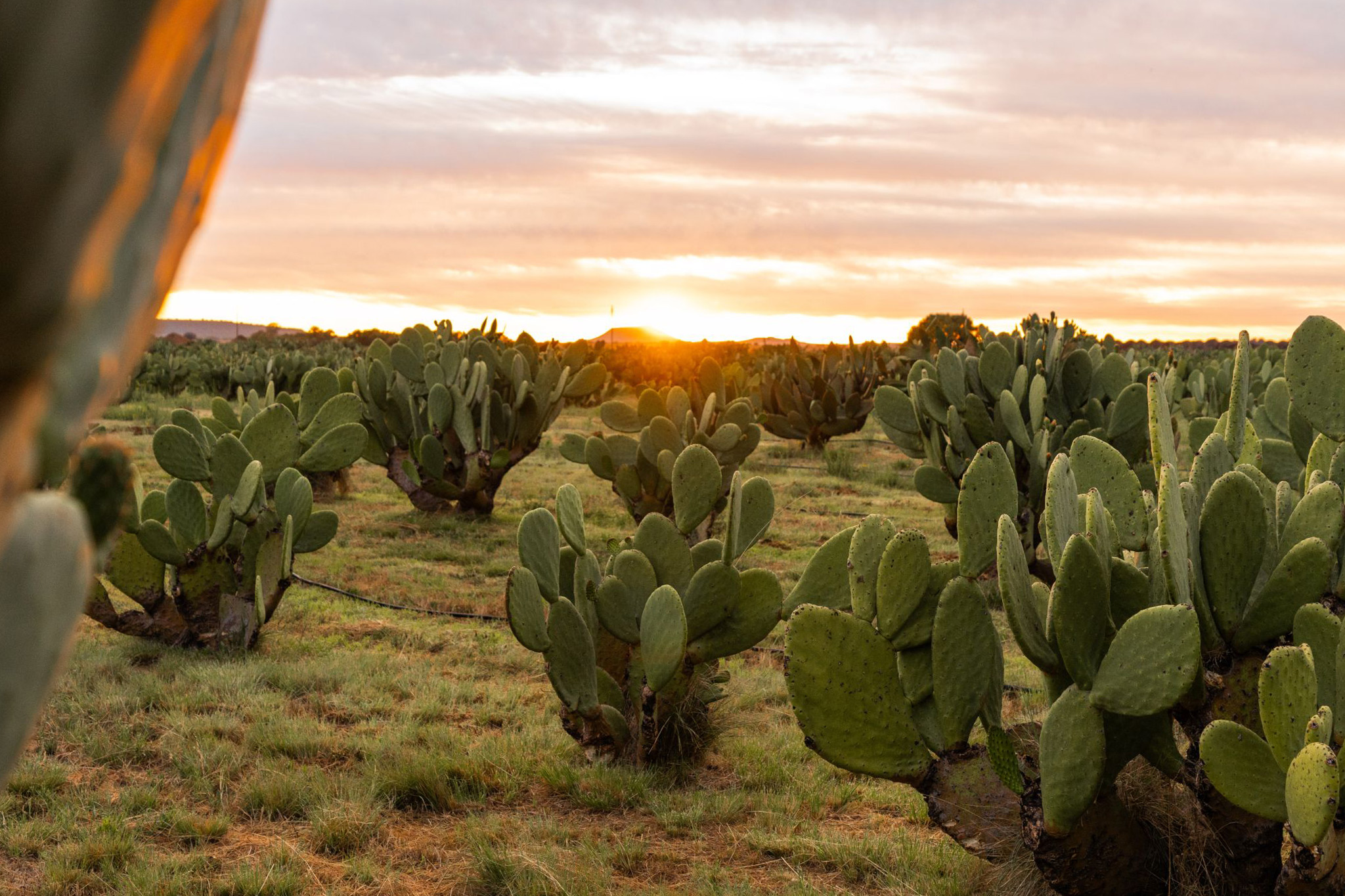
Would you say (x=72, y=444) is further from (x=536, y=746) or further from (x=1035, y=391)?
(x=1035, y=391)

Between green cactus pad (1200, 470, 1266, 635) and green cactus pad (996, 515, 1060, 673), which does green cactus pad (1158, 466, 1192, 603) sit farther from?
green cactus pad (996, 515, 1060, 673)

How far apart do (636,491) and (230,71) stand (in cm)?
715

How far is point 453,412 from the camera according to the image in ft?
27.9

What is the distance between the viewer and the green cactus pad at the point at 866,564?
121 inches

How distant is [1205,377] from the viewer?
16.4 m

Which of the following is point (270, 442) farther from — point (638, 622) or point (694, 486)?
point (638, 622)

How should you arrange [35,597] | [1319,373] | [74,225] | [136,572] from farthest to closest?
1. [136,572]
2. [1319,373]
3. [35,597]
4. [74,225]

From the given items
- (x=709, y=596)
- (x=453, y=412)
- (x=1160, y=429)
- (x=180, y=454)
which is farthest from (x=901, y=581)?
(x=453, y=412)

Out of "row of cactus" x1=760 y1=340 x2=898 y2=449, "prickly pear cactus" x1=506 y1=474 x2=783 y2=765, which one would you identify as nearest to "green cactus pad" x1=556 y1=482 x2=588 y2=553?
"prickly pear cactus" x1=506 y1=474 x2=783 y2=765

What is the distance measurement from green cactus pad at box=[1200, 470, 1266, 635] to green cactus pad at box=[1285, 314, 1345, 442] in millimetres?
1119

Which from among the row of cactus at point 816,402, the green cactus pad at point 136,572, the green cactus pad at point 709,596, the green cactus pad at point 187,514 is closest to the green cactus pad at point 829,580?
the green cactus pad at point 709,596

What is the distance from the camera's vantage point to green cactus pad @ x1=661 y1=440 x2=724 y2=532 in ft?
15.1

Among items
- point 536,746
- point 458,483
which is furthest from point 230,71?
point 458,483

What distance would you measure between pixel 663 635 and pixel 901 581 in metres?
1.04
